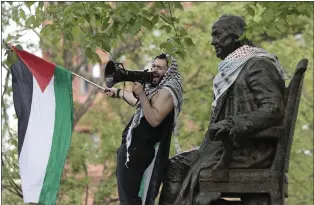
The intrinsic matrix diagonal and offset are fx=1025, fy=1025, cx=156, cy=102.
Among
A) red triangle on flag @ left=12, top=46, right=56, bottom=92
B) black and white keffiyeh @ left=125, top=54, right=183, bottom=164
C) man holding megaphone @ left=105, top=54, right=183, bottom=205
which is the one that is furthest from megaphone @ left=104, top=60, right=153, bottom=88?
red triangle on flag @ left=12, top=46, right=56, bottom=92

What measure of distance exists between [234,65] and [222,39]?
0.99 feet

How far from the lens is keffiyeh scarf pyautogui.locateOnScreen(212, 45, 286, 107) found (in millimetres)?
8680

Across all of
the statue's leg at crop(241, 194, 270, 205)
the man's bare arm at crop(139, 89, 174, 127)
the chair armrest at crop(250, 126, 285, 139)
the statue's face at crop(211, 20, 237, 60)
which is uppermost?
A: the statue's face at crop(211, 20, 237, 60)

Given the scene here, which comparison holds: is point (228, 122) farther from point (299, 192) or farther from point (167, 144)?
point (299, 192)

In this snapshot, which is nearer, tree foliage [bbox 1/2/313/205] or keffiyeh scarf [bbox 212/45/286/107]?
keffiyeh scarf [bbox 212/45/286/107]

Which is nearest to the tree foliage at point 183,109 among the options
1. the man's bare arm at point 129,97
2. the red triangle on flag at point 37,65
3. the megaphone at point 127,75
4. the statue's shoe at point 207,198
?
the red triangle on flag at point 37,65

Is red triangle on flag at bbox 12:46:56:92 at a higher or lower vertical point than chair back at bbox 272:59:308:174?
higher

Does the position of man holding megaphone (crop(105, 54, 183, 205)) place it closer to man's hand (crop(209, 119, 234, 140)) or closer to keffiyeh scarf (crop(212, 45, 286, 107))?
keffiyeh scarf (crop(212, 45, 286, 107))

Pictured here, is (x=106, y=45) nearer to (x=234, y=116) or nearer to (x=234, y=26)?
(x=234, y=26)

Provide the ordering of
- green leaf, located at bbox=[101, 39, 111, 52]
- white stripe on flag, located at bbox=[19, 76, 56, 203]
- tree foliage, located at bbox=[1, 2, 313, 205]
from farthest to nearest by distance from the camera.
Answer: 1. tree foliage, located at bbox=[1, 2, 313, 205]
2. green leaf, located at bbox=[101, 39, 111, 52]
3. white stripe on flag, located at bbox=[19, 76, 56, 203]

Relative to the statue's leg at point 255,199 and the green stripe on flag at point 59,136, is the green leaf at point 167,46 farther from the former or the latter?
the statue's leg at point 255,199

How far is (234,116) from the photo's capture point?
8.29 meters

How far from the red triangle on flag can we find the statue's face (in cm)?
226

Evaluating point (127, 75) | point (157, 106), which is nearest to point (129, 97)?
point (127, 75)
